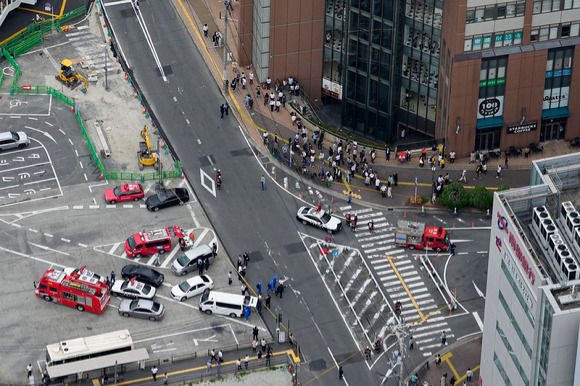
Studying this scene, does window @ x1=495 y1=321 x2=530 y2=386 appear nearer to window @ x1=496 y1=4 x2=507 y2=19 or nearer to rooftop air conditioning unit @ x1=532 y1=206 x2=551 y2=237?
rooftop air conditioning unit @ x1=532 y1=206 x2=551 y2=237

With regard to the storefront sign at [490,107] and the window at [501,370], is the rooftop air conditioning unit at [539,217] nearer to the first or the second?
the window at [501,370]

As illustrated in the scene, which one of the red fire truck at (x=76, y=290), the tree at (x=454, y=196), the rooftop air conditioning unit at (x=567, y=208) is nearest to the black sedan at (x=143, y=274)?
the red fire truck at (x=76, y=290)

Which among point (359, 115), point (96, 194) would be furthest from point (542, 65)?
point (96, 194)

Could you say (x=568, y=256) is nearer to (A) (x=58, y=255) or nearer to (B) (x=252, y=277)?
(B) (x=252, y=277)

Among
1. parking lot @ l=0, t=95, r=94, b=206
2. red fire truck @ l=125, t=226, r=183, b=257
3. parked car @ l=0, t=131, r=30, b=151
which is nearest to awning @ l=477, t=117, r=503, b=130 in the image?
red fire truck @ l=125, t=226, r=183, b=257

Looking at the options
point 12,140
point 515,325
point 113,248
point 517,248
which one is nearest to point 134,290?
point 113,248

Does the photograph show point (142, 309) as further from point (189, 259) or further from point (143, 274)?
point (189, 259)
